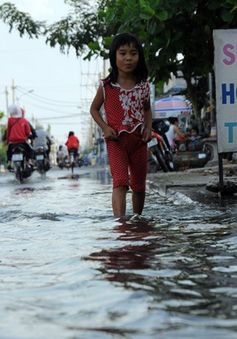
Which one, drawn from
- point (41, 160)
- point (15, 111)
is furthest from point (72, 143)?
point (15, 111)

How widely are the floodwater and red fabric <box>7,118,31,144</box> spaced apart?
9967 mm

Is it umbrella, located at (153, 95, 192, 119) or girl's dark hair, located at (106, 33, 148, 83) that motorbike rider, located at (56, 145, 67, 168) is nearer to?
umbrella, located at (153, 95, 192, 119)

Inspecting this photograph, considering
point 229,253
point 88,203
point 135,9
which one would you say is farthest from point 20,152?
point 229,253

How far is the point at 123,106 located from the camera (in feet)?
17.5

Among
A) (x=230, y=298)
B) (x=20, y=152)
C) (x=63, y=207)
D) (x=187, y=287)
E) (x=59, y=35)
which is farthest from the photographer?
(x=59, y=35)

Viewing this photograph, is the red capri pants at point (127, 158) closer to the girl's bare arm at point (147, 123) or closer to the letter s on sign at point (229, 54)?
the girl's bare arm at point (147, 123)

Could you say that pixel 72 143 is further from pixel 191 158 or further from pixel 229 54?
pixel 229 54

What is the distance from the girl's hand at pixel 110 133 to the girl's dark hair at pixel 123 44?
411 mm

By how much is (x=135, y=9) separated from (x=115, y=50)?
0.99m

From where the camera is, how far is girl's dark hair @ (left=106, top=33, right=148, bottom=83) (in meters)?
5.27

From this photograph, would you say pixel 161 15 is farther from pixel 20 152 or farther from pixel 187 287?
pixel 20 152

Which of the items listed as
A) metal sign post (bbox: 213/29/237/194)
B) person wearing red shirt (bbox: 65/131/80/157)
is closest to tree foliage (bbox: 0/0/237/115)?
metal sign post (bbox: 213/29/237/194)

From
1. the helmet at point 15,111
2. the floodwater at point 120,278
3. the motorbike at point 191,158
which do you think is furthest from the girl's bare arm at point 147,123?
the motorbike at point 191,158

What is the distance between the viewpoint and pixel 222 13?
618cm
